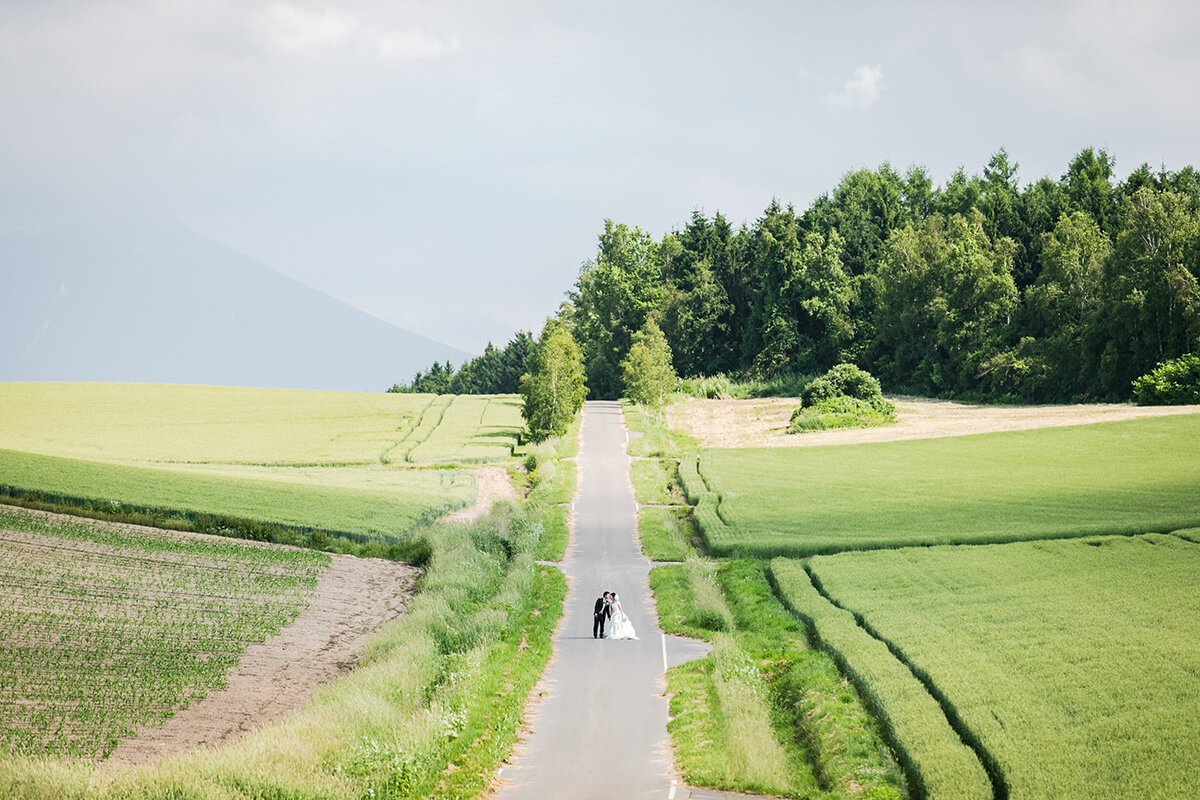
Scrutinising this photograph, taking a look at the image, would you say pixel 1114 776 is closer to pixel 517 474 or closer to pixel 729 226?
pixel 517 474

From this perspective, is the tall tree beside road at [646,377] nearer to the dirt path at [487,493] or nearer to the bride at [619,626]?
the dirt path at [487,493]

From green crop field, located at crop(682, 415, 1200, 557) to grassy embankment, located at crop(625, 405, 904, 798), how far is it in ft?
23.4

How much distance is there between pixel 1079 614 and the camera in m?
27.3

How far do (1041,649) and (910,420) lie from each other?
2234 inches

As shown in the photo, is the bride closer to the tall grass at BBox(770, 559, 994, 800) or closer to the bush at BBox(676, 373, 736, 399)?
the tall grass at BBox(770, 559, 994, 800)

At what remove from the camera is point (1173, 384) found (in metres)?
69.6

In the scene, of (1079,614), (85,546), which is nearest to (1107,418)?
(1079,614)

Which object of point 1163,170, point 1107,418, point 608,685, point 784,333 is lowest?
point 608,685

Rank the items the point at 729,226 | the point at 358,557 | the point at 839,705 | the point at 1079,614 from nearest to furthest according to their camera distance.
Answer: the point at 839,705 → the point at 1079,614 → the point at 358,557 → the point at 729,226

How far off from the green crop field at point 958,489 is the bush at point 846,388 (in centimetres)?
1731

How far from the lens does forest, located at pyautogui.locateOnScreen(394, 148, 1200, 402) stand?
78.9 metres

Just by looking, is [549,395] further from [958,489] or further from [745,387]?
[745,387]

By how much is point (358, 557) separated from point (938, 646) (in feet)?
75.8

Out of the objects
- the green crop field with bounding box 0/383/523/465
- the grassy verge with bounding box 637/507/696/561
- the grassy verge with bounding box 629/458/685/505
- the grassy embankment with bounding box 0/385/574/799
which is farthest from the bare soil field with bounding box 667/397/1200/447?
the grassy embankment with bounding box 0/385/574/799
